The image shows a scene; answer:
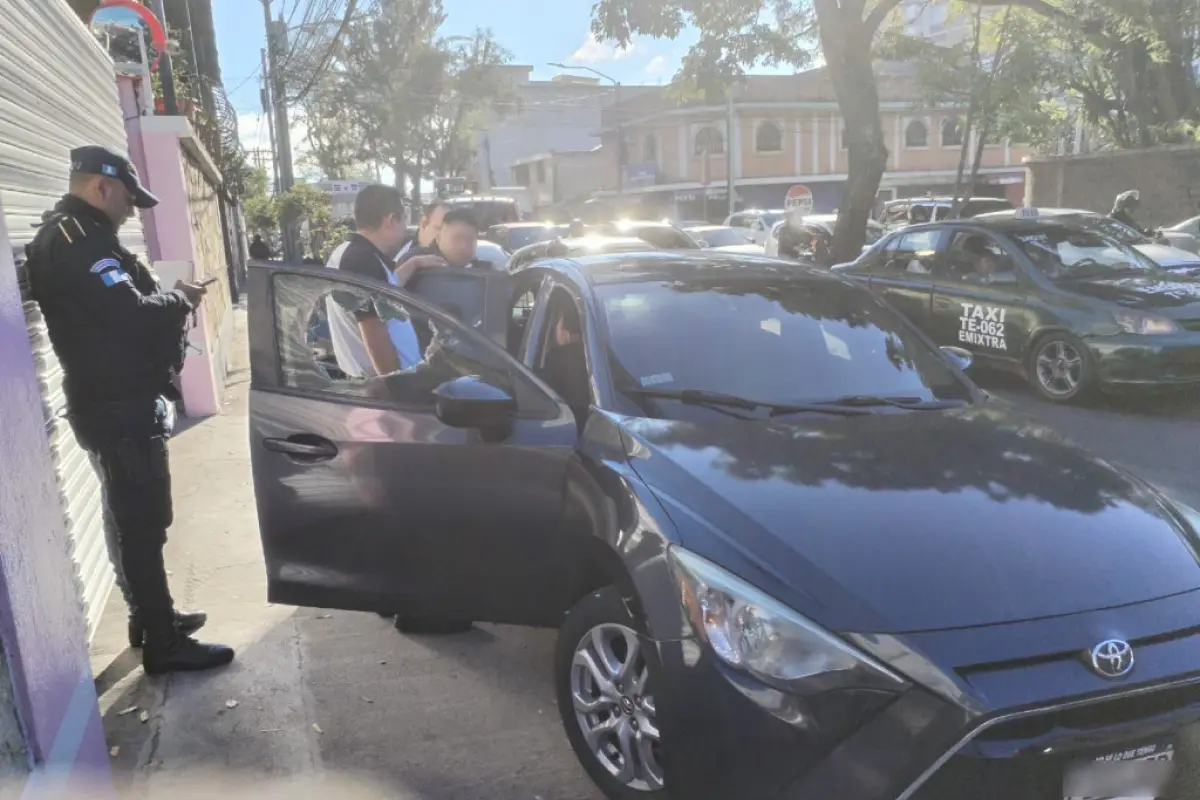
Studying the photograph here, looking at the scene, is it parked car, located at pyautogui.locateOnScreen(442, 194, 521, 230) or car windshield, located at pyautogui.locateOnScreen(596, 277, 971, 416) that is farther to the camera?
parked car, located at pyautogui.locateOnScreen(442, 194, 521, 230)

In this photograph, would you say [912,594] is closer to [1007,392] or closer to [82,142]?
[82,142]

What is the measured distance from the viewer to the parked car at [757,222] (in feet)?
81.3

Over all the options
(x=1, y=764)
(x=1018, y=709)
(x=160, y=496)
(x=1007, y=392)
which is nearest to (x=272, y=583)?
(x=160, y=496)

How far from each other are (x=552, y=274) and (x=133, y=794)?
2.37 metres

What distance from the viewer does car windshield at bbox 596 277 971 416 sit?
3.35 m

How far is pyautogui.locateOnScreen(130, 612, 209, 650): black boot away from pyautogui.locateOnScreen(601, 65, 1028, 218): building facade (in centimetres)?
3731

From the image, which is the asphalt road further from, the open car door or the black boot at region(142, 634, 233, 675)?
the open car door

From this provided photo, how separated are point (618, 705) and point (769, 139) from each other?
138 feet

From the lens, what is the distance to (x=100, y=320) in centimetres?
324

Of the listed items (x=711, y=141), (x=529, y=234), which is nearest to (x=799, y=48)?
(x=529, y=234)

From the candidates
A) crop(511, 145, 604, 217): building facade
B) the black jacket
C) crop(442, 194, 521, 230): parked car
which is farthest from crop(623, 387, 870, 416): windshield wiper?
crop(511, 145, 604, 217): building facade

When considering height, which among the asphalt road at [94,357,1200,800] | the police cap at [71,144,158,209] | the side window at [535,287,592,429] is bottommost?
the asphalt road at [94,357,1200,800]

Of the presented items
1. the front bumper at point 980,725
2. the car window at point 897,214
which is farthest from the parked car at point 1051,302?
the car window at point 897,214

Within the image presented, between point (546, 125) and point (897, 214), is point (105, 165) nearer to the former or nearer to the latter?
point (897, 214)
